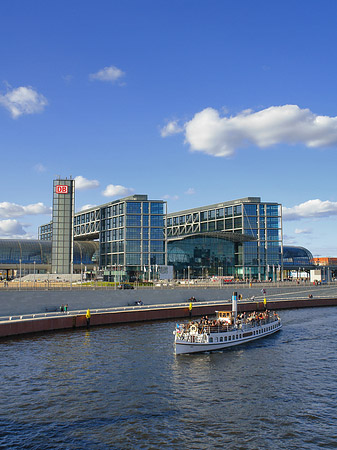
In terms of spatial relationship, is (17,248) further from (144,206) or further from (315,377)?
(315,377)

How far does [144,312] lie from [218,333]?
96.1 ft

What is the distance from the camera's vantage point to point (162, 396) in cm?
3925

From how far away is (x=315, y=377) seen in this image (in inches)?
1801

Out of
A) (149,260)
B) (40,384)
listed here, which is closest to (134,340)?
(40,384)

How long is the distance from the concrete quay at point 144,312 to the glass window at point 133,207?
77.0 meters

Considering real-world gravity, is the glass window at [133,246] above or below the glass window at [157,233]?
below

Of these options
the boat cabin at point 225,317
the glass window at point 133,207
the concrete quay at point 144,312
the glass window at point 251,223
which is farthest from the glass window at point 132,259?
the boat cabin at point 225,317

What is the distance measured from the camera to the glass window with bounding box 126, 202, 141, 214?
18325 centimetres

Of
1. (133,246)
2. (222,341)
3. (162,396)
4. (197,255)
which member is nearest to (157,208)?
(133,246)

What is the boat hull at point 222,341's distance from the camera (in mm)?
56819

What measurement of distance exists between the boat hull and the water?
1228 mm

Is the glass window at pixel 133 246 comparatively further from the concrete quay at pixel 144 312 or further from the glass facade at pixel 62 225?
the concrete quay at pixel 144 312

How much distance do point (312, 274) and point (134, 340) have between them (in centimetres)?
10723

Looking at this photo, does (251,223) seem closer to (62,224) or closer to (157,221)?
(157,221)
